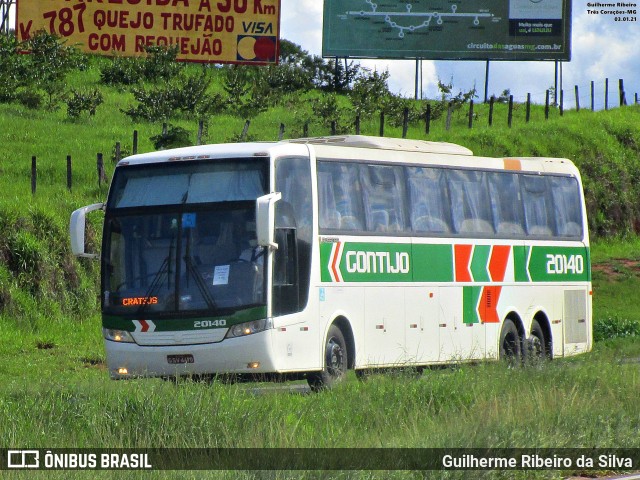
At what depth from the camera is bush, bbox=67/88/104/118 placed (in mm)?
49750


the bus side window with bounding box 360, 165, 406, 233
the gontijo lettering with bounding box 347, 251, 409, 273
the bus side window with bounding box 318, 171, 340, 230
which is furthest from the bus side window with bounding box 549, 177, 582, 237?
the bus side window with bounding box 318, 171, 340, 230

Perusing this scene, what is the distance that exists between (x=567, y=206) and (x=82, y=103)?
98.8ft

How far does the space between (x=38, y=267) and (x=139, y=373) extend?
32.1 ft

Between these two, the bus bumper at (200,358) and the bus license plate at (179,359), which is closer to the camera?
the bus bumper at (200,358)

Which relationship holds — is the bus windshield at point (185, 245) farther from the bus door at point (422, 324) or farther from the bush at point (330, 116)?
the bush at point (330, 116)

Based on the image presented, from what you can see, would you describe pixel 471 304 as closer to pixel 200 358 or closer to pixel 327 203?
pixel 327 203

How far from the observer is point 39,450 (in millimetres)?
10750

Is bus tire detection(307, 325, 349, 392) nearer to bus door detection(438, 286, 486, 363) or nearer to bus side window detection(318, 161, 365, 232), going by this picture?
bus side window detection(318, 161, 365, 232)

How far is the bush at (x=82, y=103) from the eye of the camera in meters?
49.8

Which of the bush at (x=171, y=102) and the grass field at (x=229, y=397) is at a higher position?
the bush at (x=171, y=102)

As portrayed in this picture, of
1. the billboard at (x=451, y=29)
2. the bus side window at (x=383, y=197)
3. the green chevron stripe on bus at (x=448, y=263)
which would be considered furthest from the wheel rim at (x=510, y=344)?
the billboard at (x=451, y=29)

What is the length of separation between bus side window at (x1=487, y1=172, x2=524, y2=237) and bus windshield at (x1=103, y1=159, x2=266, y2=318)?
601cm

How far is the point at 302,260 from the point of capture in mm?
17281

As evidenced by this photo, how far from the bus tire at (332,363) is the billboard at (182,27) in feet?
135
